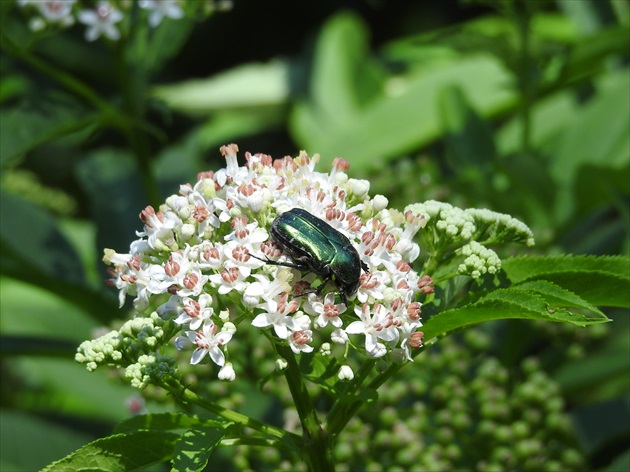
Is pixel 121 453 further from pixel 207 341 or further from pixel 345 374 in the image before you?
pixel 345 374

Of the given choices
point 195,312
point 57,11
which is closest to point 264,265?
point 195,312

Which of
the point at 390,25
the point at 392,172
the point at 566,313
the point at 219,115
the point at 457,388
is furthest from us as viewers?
the point at 390,25

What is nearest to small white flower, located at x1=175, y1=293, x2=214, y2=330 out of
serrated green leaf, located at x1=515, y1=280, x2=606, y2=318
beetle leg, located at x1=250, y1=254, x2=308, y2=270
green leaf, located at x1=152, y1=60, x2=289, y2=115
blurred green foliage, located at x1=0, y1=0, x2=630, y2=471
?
beetle leg, located at x1=250, y1=254, x2=308, y2=270

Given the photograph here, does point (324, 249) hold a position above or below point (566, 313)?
above

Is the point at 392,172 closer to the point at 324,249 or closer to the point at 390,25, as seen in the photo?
the point at 324,249

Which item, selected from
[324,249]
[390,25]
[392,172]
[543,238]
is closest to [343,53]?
[390,25]

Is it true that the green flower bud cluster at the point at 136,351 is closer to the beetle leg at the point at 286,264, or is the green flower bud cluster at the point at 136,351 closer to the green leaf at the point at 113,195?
the beetle leg at the point at 286,264
